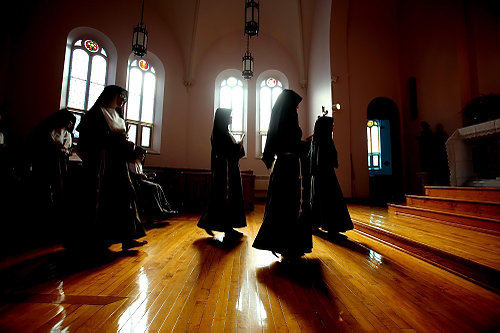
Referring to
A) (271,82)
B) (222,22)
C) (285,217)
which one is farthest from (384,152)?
(222,22)

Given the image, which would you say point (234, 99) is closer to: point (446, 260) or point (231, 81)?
point (231, 81)

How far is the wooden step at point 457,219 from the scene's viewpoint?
280 cm

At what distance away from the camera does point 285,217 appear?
6.94ft

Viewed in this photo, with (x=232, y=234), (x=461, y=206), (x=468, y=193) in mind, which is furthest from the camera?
(x=468, y=193)

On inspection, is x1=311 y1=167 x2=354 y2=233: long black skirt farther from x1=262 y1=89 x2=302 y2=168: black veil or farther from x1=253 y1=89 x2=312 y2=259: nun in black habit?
x1=262 y1=89 x2=302 y2=168: black veil

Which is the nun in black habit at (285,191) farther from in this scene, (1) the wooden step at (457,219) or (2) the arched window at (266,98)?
(2) the arched window at (266,98)


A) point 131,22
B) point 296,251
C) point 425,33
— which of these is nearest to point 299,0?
point 425,33

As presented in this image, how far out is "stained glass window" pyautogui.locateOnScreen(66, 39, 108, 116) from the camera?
666 cm

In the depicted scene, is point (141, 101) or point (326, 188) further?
point (141, 101)

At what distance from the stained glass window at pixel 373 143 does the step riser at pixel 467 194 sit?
3.50 m

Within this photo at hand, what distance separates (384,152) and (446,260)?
6692 mm

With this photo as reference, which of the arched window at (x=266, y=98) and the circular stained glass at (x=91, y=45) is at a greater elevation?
the circular stained glass at (x=91, y=45)

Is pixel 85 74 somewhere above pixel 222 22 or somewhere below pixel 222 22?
below

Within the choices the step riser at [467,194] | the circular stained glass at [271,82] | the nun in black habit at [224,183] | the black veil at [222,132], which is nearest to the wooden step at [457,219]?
the step riser at [467,194]
